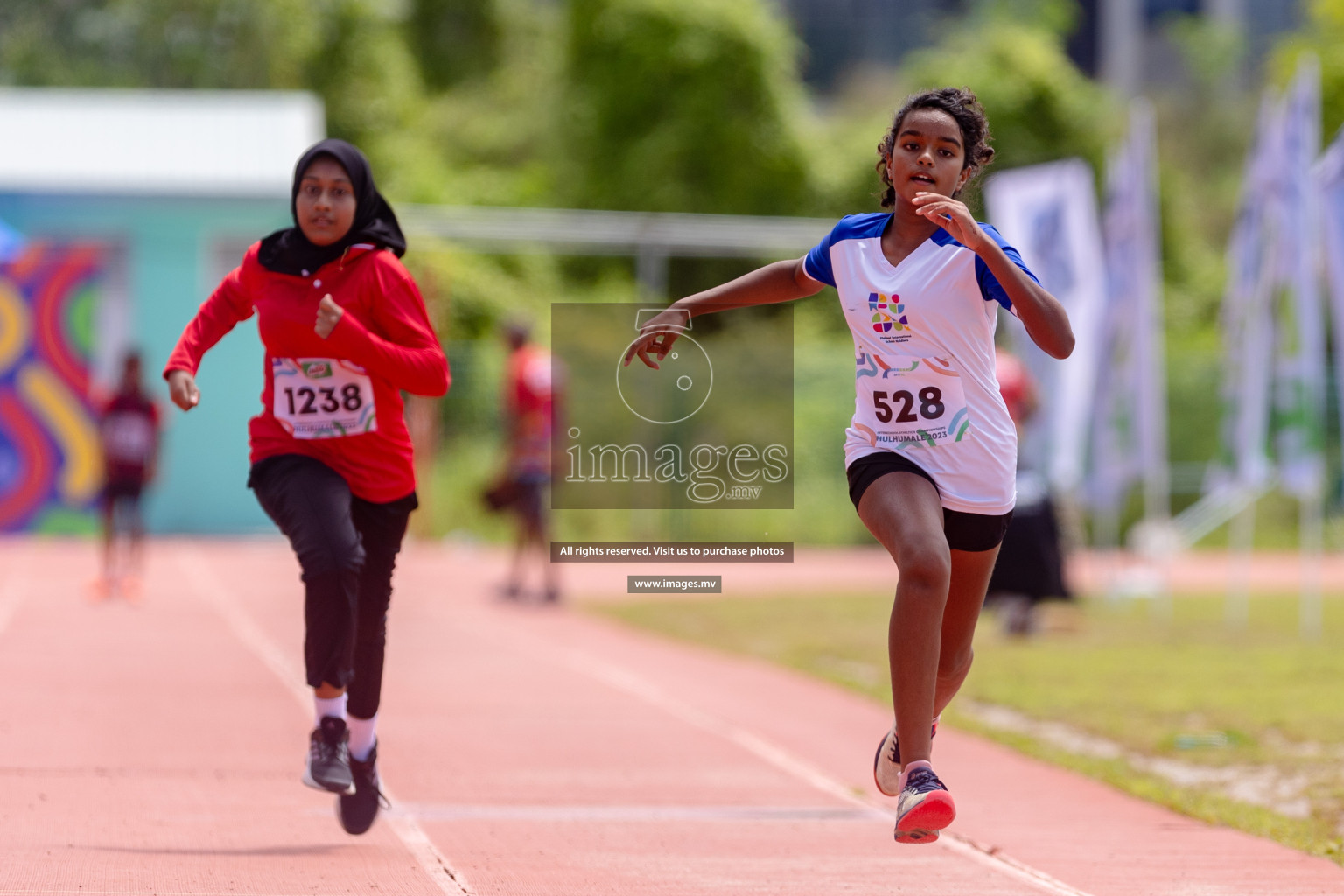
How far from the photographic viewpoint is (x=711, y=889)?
506 cm

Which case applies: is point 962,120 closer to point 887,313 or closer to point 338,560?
point 887,313

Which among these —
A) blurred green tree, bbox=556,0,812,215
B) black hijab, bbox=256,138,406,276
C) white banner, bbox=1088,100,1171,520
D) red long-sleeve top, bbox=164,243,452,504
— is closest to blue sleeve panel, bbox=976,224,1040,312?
red long-sleeve top, bbox=164,243,452,504

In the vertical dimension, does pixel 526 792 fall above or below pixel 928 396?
below

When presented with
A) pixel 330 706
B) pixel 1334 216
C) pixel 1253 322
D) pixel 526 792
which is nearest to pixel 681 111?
pixel 1253 322

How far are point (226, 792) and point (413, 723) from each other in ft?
6.63

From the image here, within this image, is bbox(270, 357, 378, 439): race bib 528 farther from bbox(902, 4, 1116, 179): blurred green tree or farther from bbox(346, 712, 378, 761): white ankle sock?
bbox(902, 4, 1116, 179): blurred green tree

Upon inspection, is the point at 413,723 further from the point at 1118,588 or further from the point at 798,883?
the point at 1118,588

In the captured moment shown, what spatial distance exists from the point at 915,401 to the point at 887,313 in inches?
9.4

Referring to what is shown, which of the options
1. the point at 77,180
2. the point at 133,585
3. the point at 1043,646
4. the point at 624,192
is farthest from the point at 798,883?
the point at 624,192

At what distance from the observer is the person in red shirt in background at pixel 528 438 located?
1478 cm

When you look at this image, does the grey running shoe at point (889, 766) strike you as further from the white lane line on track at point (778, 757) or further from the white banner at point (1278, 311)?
the white banner at point (1278, 311)

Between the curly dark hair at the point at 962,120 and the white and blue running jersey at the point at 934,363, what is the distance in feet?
0.82

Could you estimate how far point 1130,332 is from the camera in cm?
1526

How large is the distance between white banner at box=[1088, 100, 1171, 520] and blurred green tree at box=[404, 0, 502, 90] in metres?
35.2
